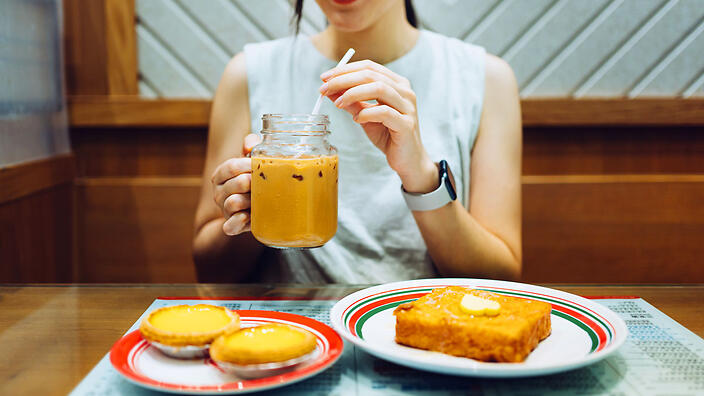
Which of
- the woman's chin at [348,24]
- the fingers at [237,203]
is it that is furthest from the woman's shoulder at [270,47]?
the fingers at [237,203]

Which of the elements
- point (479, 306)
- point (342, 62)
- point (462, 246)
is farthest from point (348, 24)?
point (479, 306)

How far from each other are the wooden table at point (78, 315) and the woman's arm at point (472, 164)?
→ 0.76ft

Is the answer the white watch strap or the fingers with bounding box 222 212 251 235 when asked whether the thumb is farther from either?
the white watch strap

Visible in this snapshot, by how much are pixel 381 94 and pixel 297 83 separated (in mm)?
599

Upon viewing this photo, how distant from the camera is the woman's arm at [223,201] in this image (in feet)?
4.27

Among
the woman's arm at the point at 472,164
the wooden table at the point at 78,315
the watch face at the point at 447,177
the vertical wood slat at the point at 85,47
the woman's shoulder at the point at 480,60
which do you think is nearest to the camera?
the wooden table at the point at 78,315

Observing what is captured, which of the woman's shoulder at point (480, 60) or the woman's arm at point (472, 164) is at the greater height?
the woman's shoulder at point (480, 60)

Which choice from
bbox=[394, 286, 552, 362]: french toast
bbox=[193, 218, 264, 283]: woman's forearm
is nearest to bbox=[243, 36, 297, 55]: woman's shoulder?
bbox=[193, 218, 264, 283]: woman's forearm

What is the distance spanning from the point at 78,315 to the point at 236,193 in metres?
0.31

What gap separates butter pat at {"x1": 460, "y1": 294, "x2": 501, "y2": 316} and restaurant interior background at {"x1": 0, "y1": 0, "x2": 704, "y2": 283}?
126 cm

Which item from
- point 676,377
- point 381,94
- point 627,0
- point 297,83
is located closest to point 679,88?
point 627,0

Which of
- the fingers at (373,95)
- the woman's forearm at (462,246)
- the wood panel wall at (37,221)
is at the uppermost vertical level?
the fingers at (373,95)

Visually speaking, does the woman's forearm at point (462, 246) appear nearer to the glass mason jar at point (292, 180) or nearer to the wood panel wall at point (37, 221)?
the glass mason jar at point (292, 180)

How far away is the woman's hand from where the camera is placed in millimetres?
976
